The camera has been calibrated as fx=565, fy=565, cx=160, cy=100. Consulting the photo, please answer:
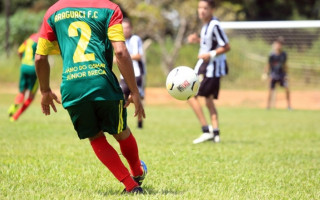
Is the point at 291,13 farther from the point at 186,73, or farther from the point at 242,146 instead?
the point at 186,73

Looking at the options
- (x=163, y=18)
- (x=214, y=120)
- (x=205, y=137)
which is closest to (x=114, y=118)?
(x=205, y=137)

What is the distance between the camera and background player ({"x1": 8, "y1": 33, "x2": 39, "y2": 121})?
39.4 ft

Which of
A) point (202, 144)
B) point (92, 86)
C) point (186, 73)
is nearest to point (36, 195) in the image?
point (92, 86)

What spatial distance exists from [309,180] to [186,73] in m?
1.65

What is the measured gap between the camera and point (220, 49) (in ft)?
29.5

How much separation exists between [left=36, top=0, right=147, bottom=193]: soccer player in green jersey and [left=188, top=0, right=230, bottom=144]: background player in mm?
4529

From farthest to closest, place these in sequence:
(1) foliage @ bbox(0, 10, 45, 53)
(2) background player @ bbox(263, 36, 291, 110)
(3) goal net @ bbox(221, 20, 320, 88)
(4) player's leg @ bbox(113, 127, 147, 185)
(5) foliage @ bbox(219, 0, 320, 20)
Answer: (5) foliage @ bbox(219, 0, 320, 20), (1) foliage @ bbox(0, 10, 45, 53), (3) goal net @ bbox(221, 20, 320, 88), (2) background player @ bbox(263, 36, 291, 110), (4) player's leg @ bbox(113, 127, 147, 185)

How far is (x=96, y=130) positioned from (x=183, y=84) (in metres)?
1.37

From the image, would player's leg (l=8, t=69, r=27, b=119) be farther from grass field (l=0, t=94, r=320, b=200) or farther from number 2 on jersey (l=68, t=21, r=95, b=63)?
number 2 on jersey (l=68, t=21, r=95, b=63)

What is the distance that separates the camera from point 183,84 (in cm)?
571

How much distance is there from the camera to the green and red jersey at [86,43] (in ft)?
14.6

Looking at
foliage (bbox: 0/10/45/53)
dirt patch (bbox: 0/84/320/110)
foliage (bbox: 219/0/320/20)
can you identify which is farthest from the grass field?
foliage (bbox: 219/0/320/20)

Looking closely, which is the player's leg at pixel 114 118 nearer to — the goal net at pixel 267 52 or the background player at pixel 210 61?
the background player at pixel 210 61

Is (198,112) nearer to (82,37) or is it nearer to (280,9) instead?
(82,37)
